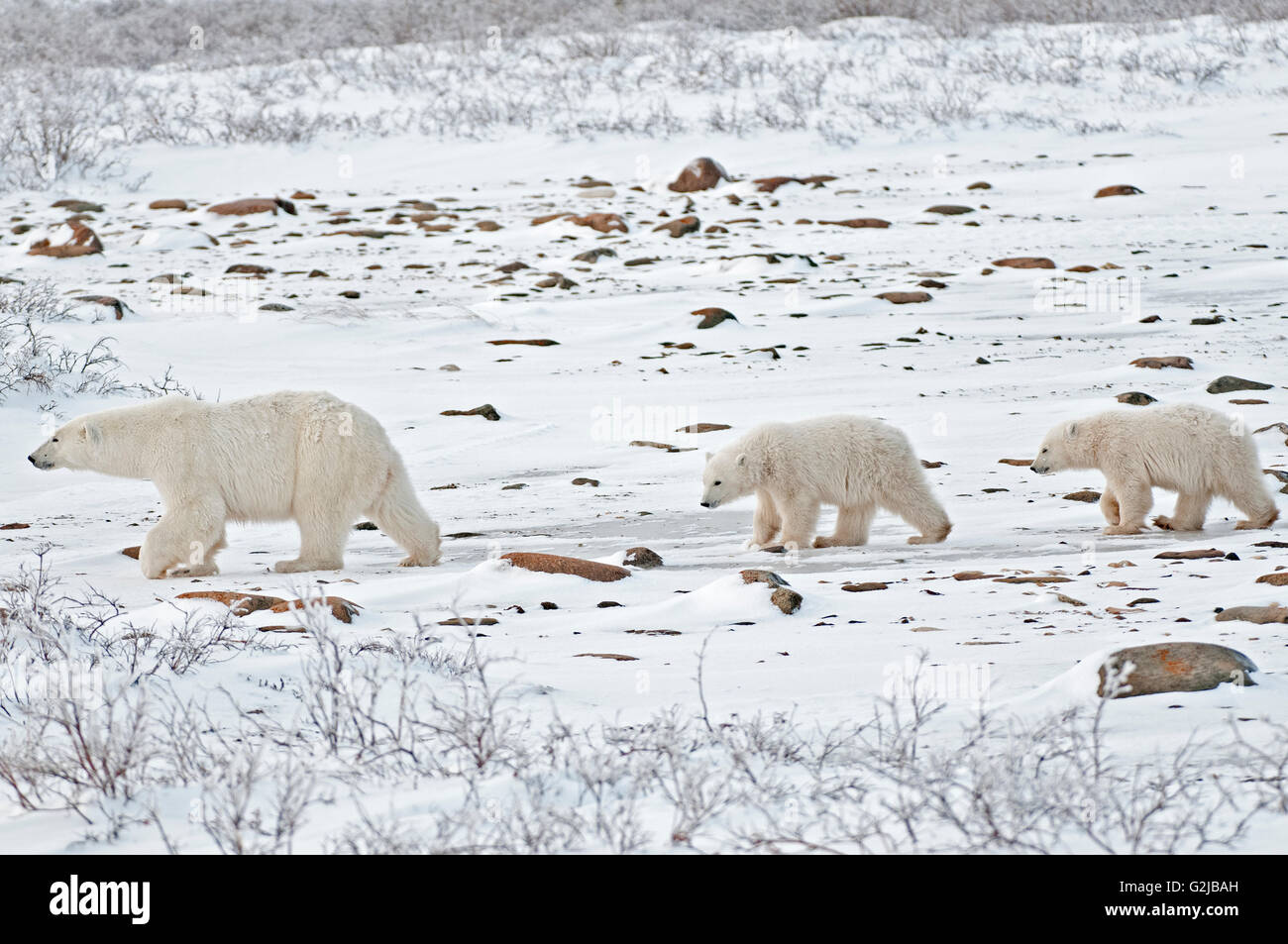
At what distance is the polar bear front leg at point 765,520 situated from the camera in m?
7.72

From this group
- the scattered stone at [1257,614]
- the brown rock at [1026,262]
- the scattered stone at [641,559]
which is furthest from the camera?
the brown rock at [1026,262]

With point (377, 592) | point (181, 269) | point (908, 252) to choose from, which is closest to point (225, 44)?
point (181, 269)

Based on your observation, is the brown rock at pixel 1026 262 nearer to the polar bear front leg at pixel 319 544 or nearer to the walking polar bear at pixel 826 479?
the walking polar bear at pixel 826 479

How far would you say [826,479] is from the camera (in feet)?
24.7

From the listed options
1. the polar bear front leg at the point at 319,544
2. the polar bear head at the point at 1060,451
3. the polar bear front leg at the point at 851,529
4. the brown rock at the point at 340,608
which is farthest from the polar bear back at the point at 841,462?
the brown rock at the point at 340,608

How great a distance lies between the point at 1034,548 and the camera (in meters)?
6.86

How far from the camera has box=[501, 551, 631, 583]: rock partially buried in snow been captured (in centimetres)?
623

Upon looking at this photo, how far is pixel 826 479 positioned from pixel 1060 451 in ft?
4.18

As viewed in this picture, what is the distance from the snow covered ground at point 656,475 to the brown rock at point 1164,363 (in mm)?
147

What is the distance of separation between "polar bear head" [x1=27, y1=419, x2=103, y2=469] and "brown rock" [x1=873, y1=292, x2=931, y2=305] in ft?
27.3

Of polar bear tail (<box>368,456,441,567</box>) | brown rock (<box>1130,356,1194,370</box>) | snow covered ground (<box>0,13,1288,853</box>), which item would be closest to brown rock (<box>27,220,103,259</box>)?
snow covered ground (<box>0,13,1288,853</box>)
